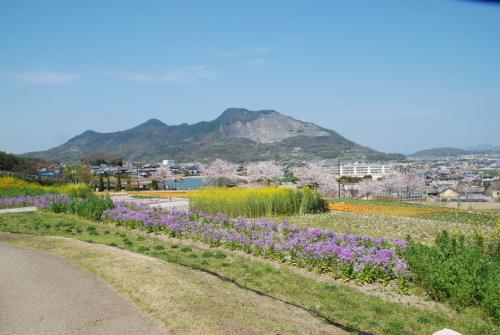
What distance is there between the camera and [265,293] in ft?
24.6

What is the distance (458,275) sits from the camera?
23.2 feet

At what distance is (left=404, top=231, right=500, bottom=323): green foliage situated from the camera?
20.9 feet

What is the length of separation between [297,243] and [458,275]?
405 cm

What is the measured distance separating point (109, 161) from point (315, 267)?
93409 millimetres

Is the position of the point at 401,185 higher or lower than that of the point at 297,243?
lower

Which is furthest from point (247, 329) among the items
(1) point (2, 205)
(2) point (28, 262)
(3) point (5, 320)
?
(1) point (2, 205)

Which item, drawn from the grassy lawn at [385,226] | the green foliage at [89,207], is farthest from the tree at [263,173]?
the grassy lawn at [385,226]

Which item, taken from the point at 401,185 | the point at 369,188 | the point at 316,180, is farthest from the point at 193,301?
the point at 401,185

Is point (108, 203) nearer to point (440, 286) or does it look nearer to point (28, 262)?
point (28, 262)

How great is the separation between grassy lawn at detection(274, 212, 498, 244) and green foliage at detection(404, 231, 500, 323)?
4.60 m

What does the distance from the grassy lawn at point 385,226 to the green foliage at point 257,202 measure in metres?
1.49

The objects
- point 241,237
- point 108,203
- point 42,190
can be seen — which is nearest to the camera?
point 241,237

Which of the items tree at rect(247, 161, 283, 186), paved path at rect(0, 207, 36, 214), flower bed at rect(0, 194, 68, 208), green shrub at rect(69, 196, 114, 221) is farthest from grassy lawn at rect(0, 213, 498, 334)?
tree at rect(247, 161, 283, 186)

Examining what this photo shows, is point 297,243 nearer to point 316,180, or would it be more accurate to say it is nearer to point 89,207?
point 89,207
